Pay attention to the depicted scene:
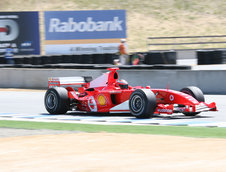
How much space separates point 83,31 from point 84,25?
414 millimetres

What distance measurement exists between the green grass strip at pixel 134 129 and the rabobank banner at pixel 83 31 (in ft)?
68.6

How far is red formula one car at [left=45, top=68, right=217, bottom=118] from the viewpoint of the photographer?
10953 millimetres

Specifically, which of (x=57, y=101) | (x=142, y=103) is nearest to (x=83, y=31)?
(x=57, y=101)

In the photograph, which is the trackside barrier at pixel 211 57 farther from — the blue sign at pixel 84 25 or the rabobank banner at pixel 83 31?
the blue sign at pixel 84 25

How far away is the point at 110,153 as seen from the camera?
24.6ft

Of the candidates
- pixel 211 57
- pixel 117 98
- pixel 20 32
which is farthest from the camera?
pixel 20 32

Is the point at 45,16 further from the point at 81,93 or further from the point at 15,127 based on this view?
the point at 15,127

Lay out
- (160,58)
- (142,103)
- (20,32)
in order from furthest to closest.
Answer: (20,32), (160,58), (142,103)

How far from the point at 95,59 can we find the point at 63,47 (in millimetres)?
6223

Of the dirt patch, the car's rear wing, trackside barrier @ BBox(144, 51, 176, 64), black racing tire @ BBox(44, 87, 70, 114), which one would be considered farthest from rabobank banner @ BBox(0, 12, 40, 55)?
the dirt patch

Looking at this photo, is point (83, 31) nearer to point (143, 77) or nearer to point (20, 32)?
point (20, 32)

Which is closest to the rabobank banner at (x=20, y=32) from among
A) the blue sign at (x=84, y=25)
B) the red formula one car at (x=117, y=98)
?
the blue sign at (x=84, y=25)

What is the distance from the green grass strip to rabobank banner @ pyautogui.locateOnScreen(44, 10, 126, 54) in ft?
68.6

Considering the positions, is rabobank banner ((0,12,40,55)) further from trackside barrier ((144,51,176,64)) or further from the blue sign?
trackside barrier ((144,51,176,64))
